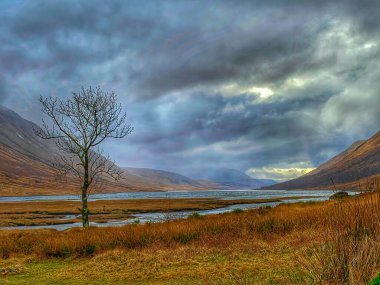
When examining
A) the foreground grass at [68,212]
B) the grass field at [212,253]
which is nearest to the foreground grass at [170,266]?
the grass field at [212,253]

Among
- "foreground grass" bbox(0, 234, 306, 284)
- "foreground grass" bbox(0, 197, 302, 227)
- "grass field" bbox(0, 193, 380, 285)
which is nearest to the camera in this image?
"grass field" bbox(0, 193, 380, 285)

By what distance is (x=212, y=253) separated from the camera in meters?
17.0

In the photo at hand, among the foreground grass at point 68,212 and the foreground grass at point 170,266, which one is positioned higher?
Answer: the foreground grass at point 170,266

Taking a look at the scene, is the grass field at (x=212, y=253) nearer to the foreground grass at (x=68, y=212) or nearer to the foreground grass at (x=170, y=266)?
the foreground grass at (x=170, y=266)

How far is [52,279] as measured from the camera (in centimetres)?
1440

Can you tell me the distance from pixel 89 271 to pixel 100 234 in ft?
20.7

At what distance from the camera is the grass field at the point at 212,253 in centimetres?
857

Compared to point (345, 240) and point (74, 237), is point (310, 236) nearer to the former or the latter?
point (345, 240)

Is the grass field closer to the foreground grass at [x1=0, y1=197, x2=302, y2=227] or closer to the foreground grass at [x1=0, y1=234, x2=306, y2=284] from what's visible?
the foreground grass at [x1=0, y1=234, x2=306, y2=284]

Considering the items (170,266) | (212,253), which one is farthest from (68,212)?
(170,266)

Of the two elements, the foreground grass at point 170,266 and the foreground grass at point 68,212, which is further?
the foreground grass at point 68,212

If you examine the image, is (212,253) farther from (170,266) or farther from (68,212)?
(68,212)

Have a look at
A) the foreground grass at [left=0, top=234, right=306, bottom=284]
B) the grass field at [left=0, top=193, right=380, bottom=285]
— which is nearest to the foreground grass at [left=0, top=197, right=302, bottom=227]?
the grass field at [left=0, top=193, right=380, bottom=285]

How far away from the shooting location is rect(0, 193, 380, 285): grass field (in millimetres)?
8570
